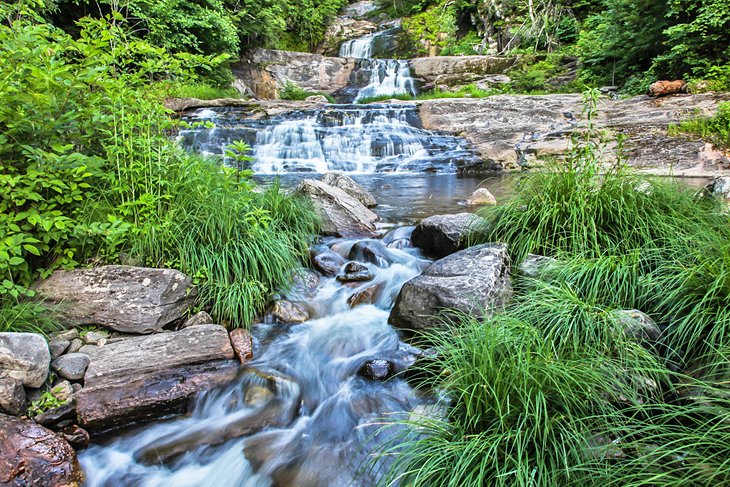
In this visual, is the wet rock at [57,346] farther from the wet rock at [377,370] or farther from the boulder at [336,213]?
the boulder at [336,213]

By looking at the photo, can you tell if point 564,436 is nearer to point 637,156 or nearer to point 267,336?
point 267,336

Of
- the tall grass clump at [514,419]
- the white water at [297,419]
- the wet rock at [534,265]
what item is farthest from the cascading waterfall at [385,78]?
the tall grass clump at [514,419]

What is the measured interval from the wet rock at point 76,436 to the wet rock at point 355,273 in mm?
2505

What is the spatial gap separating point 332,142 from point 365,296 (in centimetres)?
837

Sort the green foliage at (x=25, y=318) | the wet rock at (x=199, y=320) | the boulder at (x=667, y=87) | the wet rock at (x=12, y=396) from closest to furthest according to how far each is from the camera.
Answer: the wet rock at (x=12, y=396) < the green foliage at (x=25, y=318) < the wet rock at (x=199, y=320) < the boulder at (x=667, y=87)

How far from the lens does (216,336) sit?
3318 mm

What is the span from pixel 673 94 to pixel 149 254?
1296 cm

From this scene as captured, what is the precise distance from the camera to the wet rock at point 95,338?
3.22 m

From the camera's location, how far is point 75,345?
10.3 ft

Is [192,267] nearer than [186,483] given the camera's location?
No

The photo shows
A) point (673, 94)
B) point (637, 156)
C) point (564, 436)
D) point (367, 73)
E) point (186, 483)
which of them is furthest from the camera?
point (367, 73)

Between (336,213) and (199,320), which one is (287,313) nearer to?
(199,320)

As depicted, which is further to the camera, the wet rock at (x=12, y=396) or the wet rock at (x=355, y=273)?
the wet rock at (x=355, y=273)

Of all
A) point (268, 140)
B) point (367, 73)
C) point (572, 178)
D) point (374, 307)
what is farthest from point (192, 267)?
point (367, 73)
